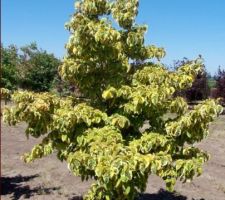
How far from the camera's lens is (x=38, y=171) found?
1153 cm

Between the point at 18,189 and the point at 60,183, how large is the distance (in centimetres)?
99

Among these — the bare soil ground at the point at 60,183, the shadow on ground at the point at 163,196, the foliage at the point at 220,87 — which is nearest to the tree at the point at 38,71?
the foliage at the point at 220,87

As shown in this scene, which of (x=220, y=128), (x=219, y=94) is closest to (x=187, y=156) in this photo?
(x=220, y=128)

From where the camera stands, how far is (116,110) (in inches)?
261

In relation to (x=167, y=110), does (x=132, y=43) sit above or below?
above

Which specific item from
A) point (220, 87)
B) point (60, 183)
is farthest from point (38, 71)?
point (60, 183)

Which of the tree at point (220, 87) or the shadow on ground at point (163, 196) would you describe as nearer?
the shadow on ground at point (163, 196)

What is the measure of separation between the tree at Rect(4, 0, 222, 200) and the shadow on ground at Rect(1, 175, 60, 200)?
3.19 metres

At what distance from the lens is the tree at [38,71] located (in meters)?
32.2

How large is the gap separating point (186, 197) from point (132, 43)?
4.35 metres

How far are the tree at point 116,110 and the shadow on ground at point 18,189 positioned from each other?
3.19 m

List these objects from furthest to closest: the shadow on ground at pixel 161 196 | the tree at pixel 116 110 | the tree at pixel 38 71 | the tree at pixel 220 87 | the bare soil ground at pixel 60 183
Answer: the tree at pixel 38 71 → the tree at pixel 220 87 → the bare soil ground at pixel 60 183 → the shadow on ground at pixel 161 196 → the tree at pixel 116 110

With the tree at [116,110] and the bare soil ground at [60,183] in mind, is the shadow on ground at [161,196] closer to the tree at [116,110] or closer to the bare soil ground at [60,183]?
the bare soil ground at [60,183]

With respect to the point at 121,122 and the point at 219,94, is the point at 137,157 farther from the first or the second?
the point at 219,94
